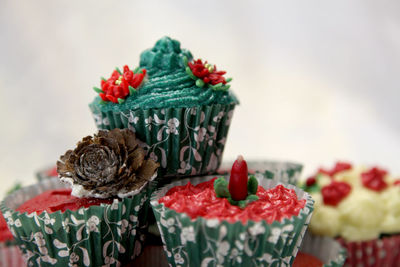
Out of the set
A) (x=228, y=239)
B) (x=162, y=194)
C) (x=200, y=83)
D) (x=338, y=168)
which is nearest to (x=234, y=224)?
(x=228, y=239)

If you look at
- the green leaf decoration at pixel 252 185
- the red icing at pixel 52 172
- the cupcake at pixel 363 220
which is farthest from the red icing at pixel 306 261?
the red icing at pixel 52 172

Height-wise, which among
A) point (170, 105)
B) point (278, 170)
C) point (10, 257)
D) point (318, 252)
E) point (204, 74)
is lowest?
point (318, 252)

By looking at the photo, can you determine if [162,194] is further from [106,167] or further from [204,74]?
[204,74]

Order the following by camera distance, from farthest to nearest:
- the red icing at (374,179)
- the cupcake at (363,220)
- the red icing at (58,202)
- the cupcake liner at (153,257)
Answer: the red icing at (374,179)
the cupcake at (363,220)
the cupcake liner at (153,257)
the red icing at (58,202)

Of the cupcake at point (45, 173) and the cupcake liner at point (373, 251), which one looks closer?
the cupcake liner at point (373, 251)

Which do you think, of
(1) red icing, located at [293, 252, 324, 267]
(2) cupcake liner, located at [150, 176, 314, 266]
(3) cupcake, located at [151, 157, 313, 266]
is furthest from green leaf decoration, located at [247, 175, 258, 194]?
(1) red icing, located at [293, 252, 324, 267]

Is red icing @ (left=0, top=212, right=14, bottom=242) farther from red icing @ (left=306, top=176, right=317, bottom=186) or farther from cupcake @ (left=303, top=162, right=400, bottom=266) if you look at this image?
red icing @ (left=306, top=176, right=317, bottom=186)

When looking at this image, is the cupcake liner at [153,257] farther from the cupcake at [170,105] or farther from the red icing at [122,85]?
the red icing at [122,85]
